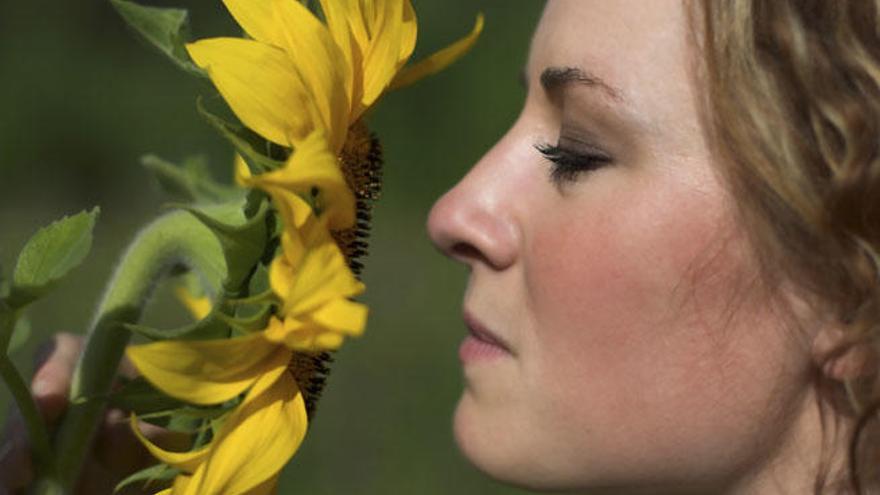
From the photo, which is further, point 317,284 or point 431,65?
point 431,65

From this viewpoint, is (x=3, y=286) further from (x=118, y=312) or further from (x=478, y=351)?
(x=478, y=351)

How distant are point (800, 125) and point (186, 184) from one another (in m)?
0.41

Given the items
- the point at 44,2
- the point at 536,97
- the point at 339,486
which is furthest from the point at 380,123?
the point at 536,97

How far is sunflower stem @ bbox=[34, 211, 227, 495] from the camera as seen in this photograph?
1.18 metres

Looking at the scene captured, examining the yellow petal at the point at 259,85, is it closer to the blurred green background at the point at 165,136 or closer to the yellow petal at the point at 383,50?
the yellow petal at the point at 383,50

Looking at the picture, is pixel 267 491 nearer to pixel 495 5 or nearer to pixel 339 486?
pixel 339 486

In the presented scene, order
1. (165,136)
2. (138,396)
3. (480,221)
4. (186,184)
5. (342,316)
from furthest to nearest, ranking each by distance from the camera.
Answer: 1. (165,136)
2. (186,184)
3. (480,221)
4. (138,396)
5. (342,316)

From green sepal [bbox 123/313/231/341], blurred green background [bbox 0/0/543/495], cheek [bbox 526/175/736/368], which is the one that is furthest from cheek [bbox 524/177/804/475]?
blurred green background [bbox 0/0/543/495]

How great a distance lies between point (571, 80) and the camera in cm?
124

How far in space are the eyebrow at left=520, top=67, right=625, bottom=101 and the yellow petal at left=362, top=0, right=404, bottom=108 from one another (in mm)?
119

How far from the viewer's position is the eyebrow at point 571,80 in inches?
48.2

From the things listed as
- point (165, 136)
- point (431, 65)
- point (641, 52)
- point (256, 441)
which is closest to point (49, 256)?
point (256, 441)

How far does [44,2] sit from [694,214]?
10.5ft

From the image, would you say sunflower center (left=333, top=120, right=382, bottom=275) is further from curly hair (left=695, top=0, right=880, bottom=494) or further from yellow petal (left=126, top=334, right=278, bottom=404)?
curly hair (left=695, top=0, right=880, bottom=494)
